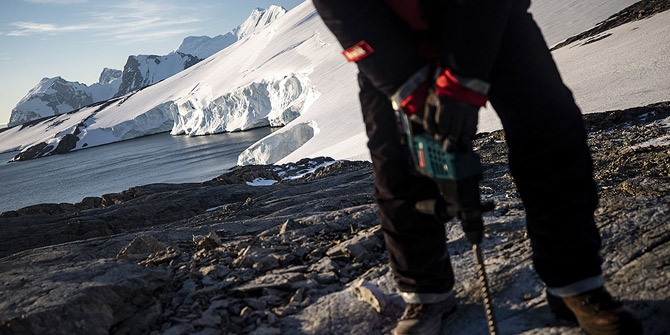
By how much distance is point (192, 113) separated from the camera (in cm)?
5803

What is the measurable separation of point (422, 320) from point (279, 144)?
23.8 metres

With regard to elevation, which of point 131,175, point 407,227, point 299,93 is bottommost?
point 407,227

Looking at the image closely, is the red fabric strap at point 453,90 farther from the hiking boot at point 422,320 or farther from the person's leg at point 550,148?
the hiking boot at point 422,320

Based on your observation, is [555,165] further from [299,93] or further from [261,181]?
[299,93]

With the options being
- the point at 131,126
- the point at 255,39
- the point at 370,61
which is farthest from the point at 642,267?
the point at 131,126

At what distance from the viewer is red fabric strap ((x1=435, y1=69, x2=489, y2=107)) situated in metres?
1.40

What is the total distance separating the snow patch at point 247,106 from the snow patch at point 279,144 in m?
7.40

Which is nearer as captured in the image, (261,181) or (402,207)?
(402,207)

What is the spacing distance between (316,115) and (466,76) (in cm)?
2386

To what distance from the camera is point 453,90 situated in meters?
1.39

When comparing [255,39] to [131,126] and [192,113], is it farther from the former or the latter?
[131,126]

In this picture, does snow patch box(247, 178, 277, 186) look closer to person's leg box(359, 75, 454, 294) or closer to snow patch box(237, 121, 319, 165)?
snow patch box(237, 121, 319, 165)

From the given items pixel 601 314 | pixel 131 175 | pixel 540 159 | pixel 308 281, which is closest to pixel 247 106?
pixel 131 175

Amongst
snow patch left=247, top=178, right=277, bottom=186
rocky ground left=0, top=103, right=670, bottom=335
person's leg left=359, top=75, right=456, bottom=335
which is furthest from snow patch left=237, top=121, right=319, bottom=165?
person's leg left=359, top=75, right=456, bottom=335
